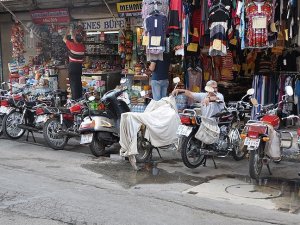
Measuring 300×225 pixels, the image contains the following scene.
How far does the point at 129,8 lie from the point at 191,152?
615 centimetres

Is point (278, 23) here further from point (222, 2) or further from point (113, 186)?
point (113, 186)

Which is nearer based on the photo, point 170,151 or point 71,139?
point 170,151

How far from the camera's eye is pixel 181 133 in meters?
7.72

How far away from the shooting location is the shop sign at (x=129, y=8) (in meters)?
12.6

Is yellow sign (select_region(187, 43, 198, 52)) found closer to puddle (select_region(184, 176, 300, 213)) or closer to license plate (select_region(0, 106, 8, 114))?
puddle (select_region(184, 176, 300, 213))

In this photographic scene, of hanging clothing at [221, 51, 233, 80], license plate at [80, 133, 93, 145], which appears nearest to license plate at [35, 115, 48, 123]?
license plate at [80, 133, 93, 145]

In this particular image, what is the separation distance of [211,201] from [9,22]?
12.6 metres

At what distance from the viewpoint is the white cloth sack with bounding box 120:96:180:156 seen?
8039 millimetres

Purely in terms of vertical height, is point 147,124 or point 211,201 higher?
point 147,124

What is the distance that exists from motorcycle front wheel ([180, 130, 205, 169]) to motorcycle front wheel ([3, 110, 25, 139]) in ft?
14.9

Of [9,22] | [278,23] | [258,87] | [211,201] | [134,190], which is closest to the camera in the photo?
[211,201]

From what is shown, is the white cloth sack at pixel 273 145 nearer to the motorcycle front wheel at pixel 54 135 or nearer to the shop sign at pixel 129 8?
the motorcycle front wheel at pixel 54 135

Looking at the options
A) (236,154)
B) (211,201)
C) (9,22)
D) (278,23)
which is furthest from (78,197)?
(9,22)

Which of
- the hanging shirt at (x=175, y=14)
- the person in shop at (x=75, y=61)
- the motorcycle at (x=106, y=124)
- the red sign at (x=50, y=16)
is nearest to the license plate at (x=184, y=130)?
the motorcycle at (x=106, y=124)
